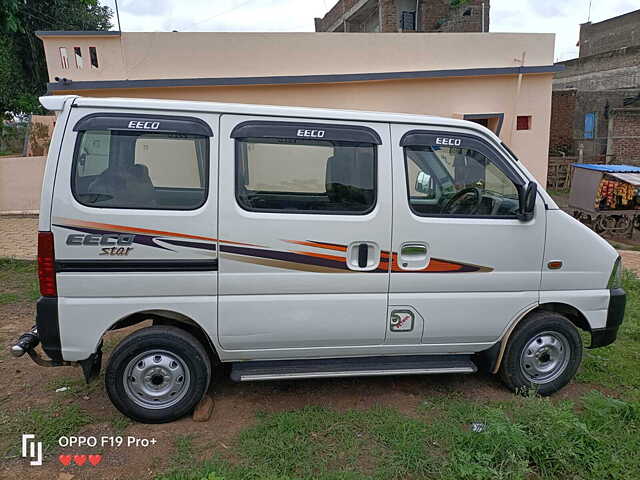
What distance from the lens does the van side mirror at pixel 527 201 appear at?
139 inches

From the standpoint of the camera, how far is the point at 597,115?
63.1 ft

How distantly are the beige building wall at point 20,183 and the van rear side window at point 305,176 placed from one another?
1055 centimetres

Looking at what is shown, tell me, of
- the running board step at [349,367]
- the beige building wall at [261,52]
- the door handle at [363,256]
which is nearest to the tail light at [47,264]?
the running board step at [349,367]

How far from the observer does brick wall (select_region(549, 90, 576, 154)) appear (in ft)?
62.2

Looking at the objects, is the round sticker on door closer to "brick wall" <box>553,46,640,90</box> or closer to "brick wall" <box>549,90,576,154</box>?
"brick wall" <box>549,90,576,154</box>

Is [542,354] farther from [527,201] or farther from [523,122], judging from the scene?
[523,122]

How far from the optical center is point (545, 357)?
398cm

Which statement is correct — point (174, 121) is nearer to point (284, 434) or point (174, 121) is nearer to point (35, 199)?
point (284, 434)

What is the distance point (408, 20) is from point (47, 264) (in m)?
17.6

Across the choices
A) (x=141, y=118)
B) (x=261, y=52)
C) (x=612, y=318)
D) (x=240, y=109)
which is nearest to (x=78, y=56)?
(x=261, y=52)

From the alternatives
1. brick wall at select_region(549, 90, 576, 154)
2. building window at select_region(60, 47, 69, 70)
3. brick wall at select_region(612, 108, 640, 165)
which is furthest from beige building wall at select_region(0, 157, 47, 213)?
brick wall at select_region(612, 108, 640, 165)

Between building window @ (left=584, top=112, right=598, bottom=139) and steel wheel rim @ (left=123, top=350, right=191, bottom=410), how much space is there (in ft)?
67.0

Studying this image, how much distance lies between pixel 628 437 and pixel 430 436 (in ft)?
4.37

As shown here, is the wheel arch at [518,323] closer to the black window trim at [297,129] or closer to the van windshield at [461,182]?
the van windshield at [461,182]
